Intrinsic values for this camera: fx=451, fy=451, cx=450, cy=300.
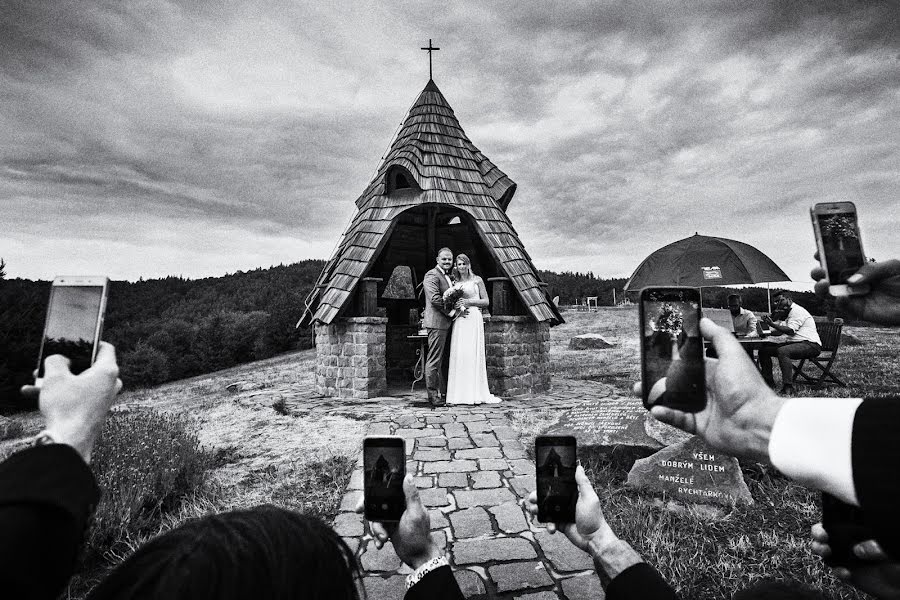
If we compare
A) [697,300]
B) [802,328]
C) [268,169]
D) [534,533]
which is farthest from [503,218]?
[268,169]

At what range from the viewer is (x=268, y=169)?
1997 centimetres

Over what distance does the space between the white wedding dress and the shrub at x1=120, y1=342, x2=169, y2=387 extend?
14.8m

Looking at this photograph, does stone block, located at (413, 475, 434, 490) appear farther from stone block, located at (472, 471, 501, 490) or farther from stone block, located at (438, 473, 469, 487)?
stone block, located at (472, 471, 501, 490)

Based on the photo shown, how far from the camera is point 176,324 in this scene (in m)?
20.1

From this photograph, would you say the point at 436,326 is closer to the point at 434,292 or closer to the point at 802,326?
the point at 434,292

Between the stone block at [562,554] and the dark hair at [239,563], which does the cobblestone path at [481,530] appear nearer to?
the stone block at [562,554]

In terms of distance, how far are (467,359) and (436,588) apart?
650 centimetres

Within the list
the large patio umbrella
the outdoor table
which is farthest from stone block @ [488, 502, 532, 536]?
the outdoor table

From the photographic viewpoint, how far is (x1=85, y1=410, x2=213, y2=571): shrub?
307 centimetres

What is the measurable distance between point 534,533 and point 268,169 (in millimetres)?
20368

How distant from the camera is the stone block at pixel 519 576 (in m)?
2.44

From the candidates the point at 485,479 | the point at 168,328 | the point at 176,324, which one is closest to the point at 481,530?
the point at 485,479

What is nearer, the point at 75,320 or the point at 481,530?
the point at 75,320

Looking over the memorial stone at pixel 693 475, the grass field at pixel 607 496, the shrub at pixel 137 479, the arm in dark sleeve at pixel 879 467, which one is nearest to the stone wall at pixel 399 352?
the grass field at pixel 607 496
